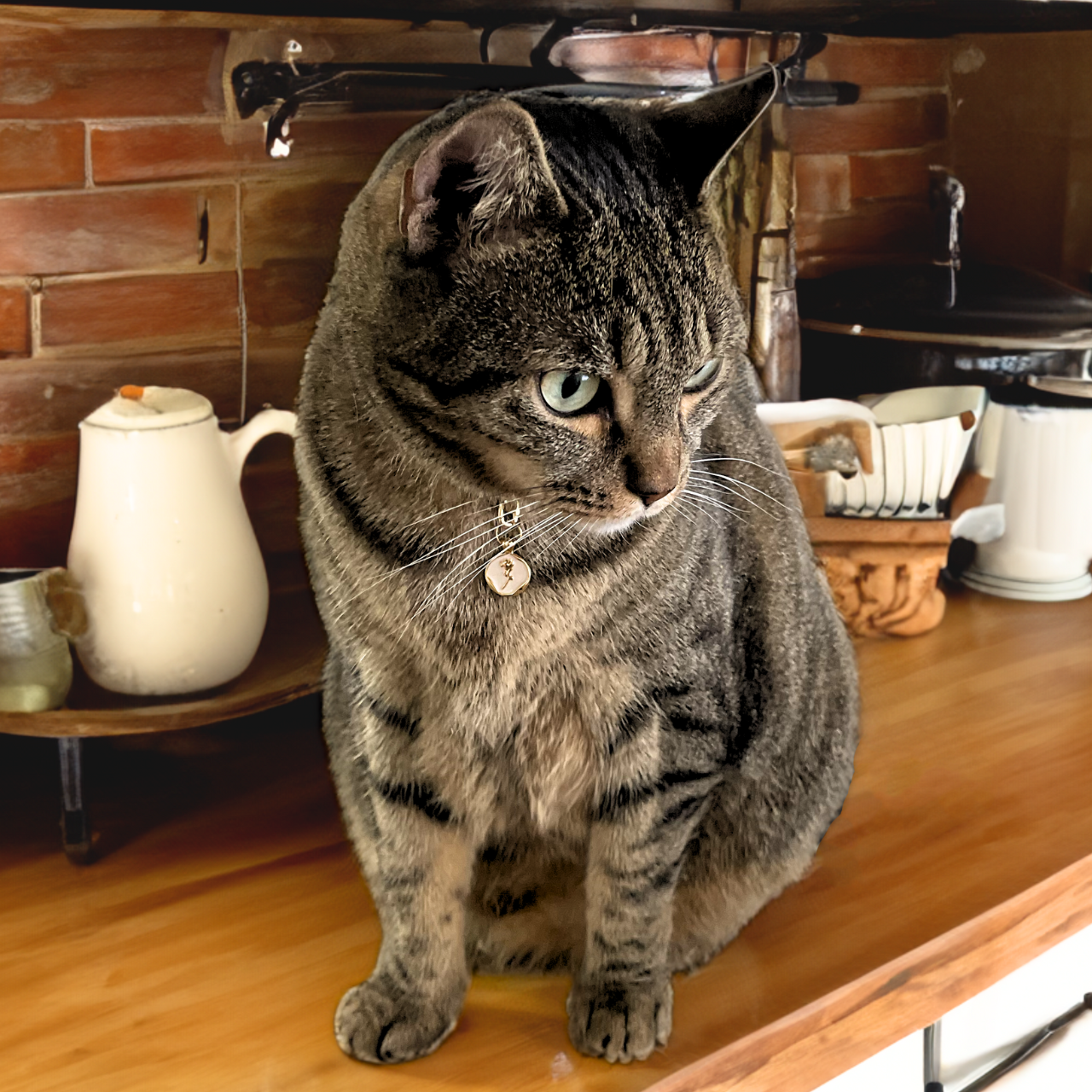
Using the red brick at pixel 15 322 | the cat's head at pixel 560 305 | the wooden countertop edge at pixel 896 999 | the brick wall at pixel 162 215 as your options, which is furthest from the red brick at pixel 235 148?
the wooden countertop edge at pixel 896 999

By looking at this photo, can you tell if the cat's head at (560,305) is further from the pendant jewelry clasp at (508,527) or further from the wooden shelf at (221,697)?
the wooden shelf at (221,697)

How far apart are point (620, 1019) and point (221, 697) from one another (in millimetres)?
408

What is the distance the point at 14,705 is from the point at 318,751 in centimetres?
31

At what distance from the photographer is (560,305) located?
640 mm

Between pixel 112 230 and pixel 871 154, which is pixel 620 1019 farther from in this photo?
pixel 871 154

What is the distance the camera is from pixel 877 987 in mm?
920

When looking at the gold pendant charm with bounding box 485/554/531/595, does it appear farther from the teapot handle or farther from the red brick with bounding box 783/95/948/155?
the red brick with bounding box 783/95/948/155

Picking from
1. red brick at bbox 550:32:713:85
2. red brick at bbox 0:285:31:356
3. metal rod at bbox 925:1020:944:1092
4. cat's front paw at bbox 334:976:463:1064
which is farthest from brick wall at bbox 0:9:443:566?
metal rod at bbox 925:1020:944:1092

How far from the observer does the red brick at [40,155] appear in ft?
3.07

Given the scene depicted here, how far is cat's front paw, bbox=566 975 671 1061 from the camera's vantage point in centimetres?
81

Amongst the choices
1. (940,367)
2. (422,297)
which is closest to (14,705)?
(422,297)

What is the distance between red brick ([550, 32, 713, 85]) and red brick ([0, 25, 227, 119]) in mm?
313

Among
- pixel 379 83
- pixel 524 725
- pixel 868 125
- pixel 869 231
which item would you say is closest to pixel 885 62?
pixel 868 125

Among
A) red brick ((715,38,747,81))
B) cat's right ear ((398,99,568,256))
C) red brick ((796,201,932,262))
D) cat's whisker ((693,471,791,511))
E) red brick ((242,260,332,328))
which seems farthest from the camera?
red brick ((796,201,932,262))
